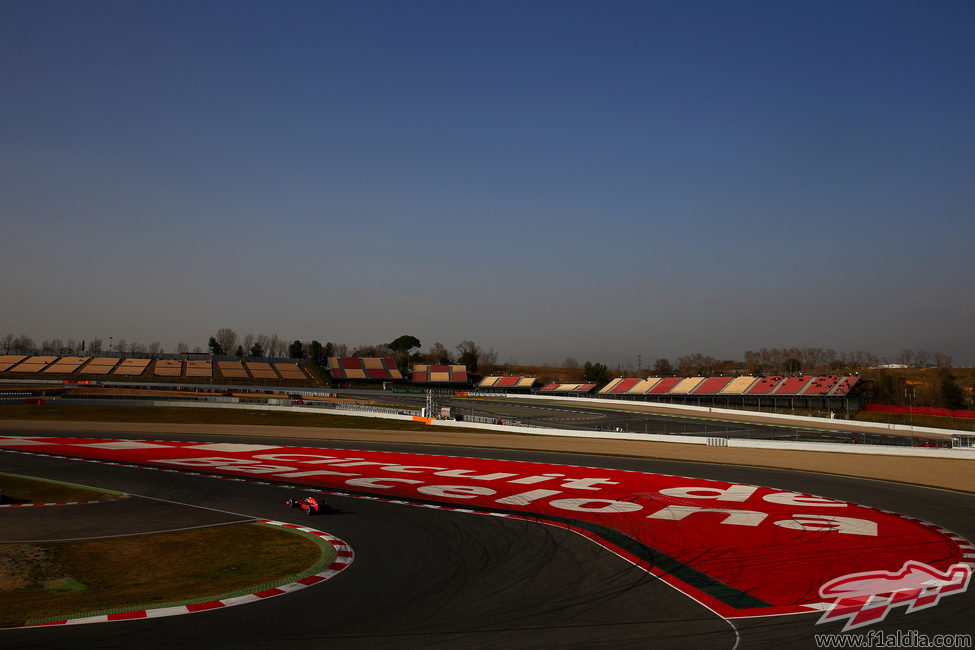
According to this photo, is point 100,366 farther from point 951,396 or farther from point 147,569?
point 951,396

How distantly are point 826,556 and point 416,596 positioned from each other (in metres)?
10.7

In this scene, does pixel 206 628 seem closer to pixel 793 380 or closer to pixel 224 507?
A: pixel 224 507

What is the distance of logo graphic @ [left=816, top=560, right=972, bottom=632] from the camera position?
1109 centimetres

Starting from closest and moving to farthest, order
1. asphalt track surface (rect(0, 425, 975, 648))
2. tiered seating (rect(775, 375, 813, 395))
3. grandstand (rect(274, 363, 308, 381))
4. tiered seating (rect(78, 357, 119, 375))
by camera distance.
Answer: asphalt track surface (rect(0, 425, 975, 648))
tiered seating (rect(775, 375, 813, 395))
tiered seating (rect(78, 357, 119, 375))
grandstand (rect(274, 363, 308, 381))

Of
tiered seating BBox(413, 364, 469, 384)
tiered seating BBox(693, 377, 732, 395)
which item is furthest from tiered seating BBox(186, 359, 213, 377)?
tiered seating BBox(693, 377, 732, 395)

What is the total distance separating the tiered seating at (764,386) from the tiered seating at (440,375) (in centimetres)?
8046

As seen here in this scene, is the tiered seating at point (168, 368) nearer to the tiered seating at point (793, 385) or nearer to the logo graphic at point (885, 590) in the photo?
the tiered seating at point (793, 385)

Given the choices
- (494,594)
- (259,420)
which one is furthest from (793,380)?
(494,594)

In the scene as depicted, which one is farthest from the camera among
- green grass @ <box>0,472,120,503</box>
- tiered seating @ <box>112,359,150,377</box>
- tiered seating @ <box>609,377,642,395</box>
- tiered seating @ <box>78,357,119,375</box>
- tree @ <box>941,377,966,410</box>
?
tiered seating @ <box>112,359,150,377</box>

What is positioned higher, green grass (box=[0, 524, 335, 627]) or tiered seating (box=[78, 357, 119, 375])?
tiered seating (box=[78, 357, 119, 375])

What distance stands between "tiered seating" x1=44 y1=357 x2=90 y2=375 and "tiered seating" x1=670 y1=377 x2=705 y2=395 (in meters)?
126

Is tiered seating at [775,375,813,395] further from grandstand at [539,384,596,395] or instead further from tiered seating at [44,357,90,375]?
tiered seating at [44,357,90,375]

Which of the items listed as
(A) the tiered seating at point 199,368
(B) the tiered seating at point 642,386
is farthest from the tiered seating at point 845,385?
(A) the tiered seating at point 199,368

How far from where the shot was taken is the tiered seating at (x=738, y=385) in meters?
102
